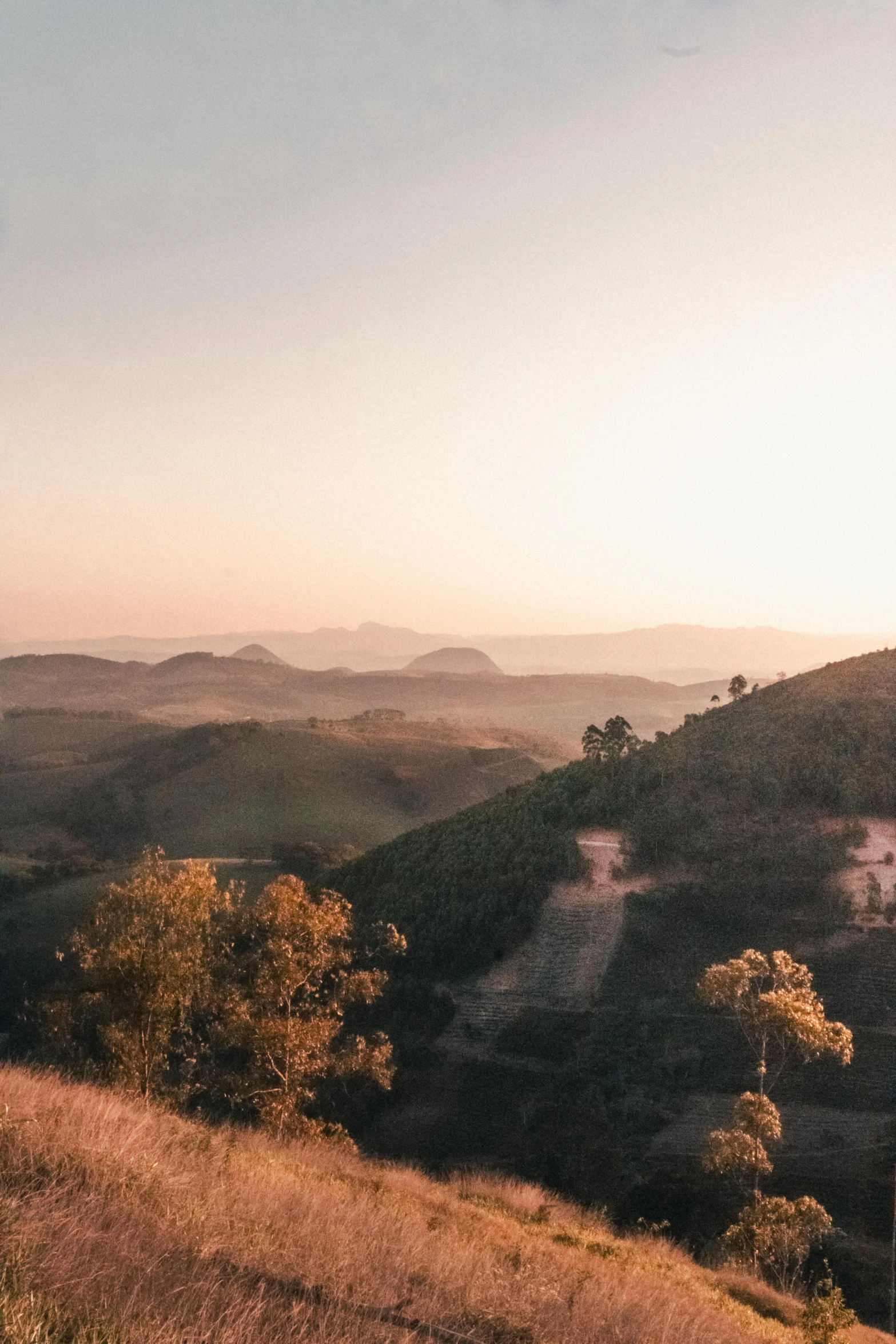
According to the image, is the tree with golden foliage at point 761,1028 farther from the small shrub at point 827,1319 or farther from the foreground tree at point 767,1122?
the small shrub at point 827,1319

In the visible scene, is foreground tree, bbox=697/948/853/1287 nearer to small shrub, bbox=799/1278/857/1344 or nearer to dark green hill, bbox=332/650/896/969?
small shrub, bbox=799/1278/857/1344

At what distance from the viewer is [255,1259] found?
27.8 ft

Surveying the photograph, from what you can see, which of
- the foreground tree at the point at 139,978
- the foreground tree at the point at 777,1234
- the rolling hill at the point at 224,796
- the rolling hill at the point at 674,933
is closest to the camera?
the foreground tree at the point at 777,1234

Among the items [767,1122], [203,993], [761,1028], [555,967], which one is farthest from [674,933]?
[203,993]

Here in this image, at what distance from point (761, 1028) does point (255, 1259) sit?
591 inches

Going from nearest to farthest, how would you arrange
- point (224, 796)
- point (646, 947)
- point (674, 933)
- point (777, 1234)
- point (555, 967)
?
point (777, 1234)
point (646, 947)
point (555, 967)
point (674, 933)
point (224, 796)

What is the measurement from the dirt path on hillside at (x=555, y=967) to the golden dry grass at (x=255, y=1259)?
62.3 feet

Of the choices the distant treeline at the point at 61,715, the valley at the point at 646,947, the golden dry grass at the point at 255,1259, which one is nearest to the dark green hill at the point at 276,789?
the valley at the point at 646,947

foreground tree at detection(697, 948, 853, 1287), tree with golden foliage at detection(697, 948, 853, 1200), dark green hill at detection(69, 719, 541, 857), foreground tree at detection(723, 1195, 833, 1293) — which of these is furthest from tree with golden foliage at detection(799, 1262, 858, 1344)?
dark green hill at detection(69, 719, 541, 857)

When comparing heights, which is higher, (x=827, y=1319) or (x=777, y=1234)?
(x=827, y=1319)

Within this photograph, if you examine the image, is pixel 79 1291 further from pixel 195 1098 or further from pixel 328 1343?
pixel 195 1098

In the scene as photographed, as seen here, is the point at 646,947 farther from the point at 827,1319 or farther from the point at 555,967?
the point at 827,1319

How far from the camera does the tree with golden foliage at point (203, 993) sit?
1994 cm

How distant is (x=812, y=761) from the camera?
41062mm
